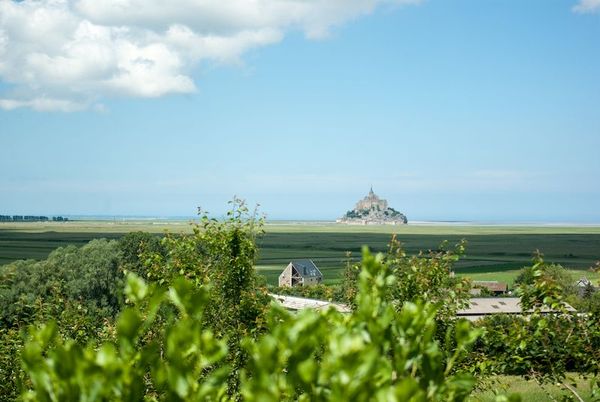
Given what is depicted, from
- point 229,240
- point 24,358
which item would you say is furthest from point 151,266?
point 24,358

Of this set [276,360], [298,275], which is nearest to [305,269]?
[298,275]

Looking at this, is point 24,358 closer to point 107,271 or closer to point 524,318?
point 524,318

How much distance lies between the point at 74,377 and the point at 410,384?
155 cm

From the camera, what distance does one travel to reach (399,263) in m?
15.2

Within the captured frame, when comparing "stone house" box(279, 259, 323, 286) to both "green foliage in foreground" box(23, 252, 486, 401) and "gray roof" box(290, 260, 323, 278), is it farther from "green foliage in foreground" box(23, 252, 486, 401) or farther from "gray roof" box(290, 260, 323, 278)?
"green foliage in foreground" box(23, 252, 486, 401)

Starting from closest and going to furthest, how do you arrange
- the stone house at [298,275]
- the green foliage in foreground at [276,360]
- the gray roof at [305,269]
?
the green foliage in foreground at [276,360] → the stone house at [298,275] → the gray roof at [305,269]

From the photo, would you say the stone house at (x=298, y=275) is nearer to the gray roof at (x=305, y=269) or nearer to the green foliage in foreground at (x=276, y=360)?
the gray roof at (x=305, y=269)

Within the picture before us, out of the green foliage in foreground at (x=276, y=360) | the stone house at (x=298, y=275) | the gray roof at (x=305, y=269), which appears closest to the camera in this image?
the green foliage in foreground at (x=276, y=360)

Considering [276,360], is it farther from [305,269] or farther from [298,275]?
[305,269]

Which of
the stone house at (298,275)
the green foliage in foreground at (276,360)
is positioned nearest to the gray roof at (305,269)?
the stone house at (298,275)

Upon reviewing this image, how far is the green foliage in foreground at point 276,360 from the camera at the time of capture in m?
2.71

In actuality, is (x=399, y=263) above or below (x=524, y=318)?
above

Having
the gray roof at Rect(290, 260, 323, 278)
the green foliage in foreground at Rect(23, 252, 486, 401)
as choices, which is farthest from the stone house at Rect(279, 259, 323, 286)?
the green foliage in foreground at Rect(23, 252, 486, 401)

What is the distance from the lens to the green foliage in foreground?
2711 mm
